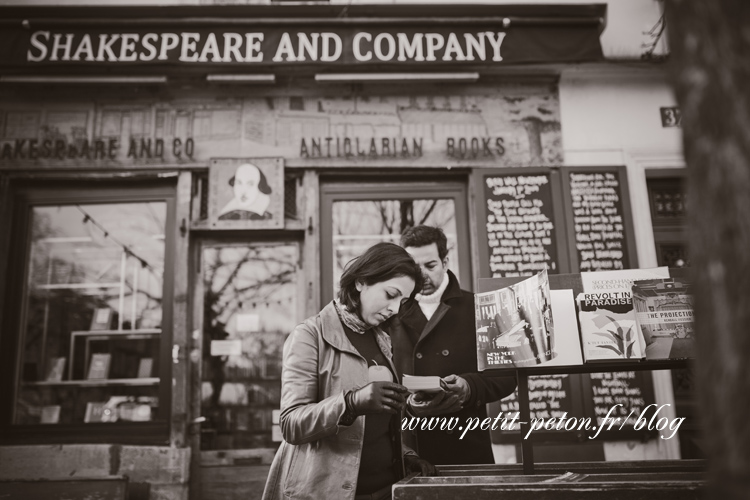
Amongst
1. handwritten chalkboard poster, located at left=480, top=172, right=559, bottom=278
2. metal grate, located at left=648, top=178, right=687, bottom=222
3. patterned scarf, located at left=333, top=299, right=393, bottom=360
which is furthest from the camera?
metal grate, located at left=648, top=178, right=687, bottom=222

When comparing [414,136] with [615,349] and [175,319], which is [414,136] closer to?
[175,319]

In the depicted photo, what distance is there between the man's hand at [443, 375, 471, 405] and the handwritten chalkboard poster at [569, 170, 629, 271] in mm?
3024

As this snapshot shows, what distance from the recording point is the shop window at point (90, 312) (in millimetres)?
5414

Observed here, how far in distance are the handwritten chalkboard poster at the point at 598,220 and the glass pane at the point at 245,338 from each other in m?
2.64

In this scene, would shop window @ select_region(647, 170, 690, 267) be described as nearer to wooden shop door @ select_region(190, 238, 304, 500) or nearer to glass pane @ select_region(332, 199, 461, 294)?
glass pane @ select_region(332, 199, 461, 294)

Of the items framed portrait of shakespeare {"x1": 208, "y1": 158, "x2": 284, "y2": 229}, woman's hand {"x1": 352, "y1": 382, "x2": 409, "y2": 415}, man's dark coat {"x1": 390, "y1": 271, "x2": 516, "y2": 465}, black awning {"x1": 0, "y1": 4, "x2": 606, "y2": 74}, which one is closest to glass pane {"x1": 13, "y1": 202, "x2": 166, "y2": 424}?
framed portrait of shakespeare {"x1": 208, "y1": 158, "x2": 284, "y2": 229}

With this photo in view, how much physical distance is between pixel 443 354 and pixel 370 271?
1118 millimetres

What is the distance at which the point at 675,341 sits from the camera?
2.47 meters

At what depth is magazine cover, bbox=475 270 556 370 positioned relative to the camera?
234 cm

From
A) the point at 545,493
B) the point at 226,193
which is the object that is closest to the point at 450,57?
the point at 226,193

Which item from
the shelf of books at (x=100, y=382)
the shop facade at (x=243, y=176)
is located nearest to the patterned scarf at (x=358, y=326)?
the shop facade at (x=243, y=176)

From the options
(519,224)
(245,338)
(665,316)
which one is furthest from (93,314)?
(665,316)

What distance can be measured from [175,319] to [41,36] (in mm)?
2866

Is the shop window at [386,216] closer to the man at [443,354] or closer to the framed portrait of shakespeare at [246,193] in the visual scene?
the framed portrait of shakespeare at [246,193]
